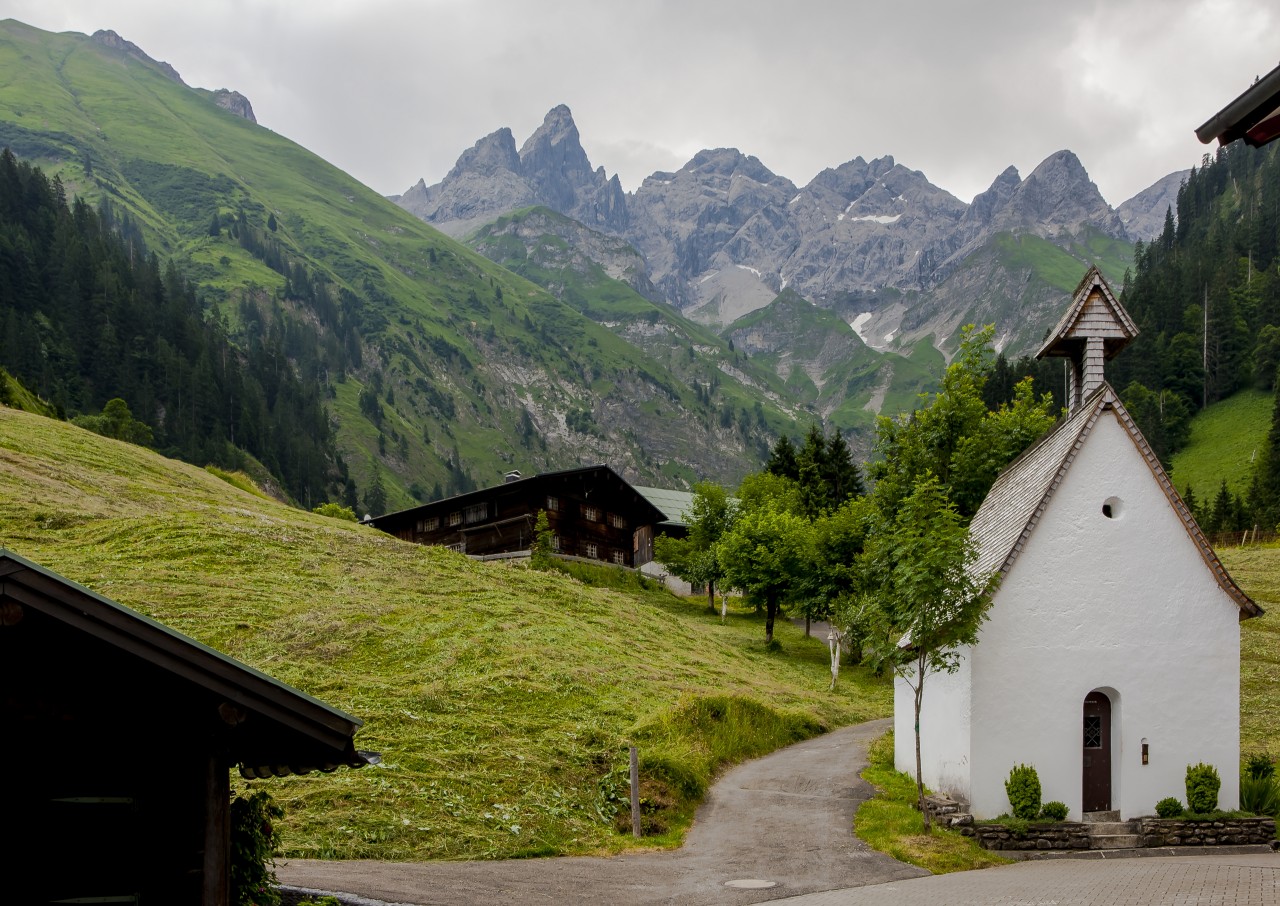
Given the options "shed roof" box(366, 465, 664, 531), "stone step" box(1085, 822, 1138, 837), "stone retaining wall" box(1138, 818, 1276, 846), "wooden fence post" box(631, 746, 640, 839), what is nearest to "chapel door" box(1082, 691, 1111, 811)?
"stone step" box(1085, 822, 1138, 837)

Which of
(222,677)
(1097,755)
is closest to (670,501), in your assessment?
(1097,755)

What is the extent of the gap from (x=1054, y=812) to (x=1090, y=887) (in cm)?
552

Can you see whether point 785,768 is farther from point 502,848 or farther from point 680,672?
point 502,848

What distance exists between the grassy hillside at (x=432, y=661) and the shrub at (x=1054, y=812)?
8.18m

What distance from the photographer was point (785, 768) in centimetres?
3278

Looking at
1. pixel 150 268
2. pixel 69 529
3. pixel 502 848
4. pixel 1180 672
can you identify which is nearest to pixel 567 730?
pixel 502 848

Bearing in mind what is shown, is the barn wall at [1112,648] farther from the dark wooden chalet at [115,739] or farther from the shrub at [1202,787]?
the dark wooden chalet at [115,739]

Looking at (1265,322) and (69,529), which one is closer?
(69,529)

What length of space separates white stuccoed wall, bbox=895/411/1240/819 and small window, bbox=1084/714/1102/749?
352mm

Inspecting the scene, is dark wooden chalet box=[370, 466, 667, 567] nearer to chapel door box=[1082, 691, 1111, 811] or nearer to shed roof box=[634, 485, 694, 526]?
shed roof box=[634, 485, 694, 526]

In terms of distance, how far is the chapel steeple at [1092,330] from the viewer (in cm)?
2906

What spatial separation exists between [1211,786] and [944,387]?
2978 centimetres

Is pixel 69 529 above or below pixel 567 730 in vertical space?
above

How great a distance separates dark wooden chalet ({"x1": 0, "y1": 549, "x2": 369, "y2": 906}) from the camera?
9.13 metres
